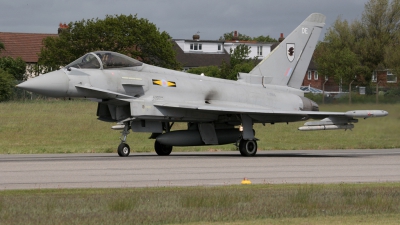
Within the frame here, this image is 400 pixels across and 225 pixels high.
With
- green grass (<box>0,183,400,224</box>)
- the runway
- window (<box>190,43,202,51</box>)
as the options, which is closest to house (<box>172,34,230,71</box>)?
window (<box>190,43,202,51</box>)

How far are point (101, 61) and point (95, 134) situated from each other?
14.4 meters

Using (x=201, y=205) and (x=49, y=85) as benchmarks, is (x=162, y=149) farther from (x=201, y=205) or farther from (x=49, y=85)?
(x=201, y=205)

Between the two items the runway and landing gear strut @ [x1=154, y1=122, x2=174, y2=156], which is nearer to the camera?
the runway

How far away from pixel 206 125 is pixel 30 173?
7925mm

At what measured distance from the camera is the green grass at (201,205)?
9.98 metres

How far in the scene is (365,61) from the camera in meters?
82.4

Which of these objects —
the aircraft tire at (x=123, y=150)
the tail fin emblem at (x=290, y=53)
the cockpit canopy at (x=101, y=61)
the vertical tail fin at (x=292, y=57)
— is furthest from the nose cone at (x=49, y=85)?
the tail fin emblem at (x=290, y=53)

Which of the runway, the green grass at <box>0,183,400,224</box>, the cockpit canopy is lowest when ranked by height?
the runway

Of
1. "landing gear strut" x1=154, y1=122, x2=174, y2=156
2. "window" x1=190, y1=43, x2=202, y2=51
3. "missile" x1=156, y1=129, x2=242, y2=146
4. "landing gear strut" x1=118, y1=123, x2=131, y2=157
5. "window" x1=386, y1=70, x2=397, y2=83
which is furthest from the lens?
"window" x1=190, y1=43, x2=202, y2=51

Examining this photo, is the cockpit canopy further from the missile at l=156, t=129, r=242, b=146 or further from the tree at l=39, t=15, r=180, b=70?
the tree at l=39, t=15, r=180, b=70

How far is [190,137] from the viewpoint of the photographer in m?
21.9

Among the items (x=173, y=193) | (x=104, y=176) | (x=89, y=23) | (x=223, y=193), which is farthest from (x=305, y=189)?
(x=89, y=23)

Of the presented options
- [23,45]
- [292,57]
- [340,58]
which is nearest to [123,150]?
[292,57]

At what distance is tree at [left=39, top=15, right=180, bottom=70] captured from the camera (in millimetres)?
Result: 66125
